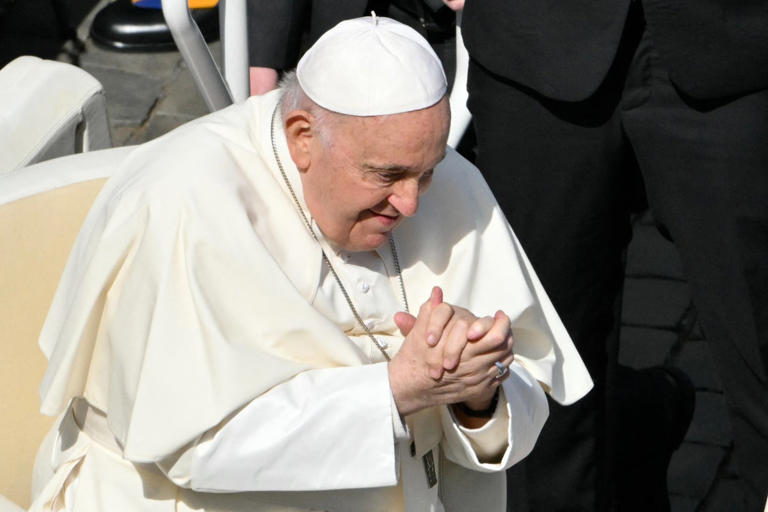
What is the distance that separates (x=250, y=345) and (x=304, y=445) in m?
0.22

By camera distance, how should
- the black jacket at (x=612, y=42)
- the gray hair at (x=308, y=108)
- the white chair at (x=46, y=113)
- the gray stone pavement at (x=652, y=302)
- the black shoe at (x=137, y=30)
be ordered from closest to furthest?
the gray hair at (x=308, y=108) → the black jacket at (x=612, y=42) → the white chair at (x=46, y=113) → the gray stone pavement at (x=652, y=302) → the black shoe at (x=137, y=30)

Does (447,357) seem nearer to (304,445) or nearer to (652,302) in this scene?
(304,445)

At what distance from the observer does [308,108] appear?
2.55m

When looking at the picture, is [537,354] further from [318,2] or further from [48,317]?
[318,2]

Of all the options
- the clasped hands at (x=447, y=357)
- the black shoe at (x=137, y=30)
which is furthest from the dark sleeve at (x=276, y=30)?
the black shoe at (x=137, y=30)

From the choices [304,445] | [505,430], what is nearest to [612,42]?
[505,430]

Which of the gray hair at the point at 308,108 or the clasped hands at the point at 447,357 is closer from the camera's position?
the clasped hands at the point at 447,357

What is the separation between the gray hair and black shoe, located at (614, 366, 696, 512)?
1.46m

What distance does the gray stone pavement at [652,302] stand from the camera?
4.09 meters

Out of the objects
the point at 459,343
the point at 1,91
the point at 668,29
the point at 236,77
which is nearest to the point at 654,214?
the point at 668,29

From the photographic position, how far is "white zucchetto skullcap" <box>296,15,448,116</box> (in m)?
2.46

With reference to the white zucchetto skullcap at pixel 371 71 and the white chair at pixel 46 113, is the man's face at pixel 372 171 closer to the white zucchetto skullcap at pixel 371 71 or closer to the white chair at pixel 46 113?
the white zucchetto skullcap at pixel 371 71

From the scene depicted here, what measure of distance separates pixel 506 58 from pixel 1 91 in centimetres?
128

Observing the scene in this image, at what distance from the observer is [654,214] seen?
326cm
